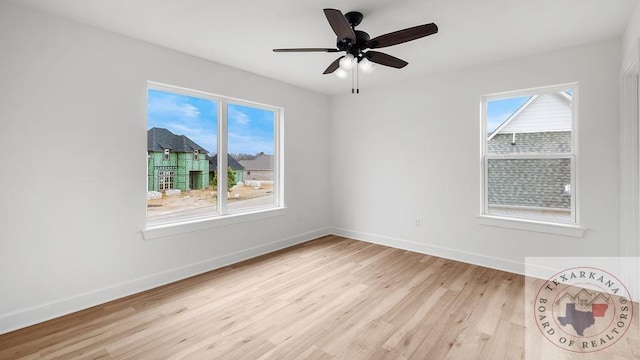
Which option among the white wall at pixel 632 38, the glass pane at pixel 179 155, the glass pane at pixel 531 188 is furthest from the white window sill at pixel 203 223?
the white wall at pixel 632 38

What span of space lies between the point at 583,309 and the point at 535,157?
163 centimetres

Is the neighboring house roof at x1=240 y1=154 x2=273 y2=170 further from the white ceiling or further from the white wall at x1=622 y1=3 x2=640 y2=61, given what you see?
the white wall at x1=622 y1=3 x2=640 y2=61

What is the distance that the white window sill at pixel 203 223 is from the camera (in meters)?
3.02

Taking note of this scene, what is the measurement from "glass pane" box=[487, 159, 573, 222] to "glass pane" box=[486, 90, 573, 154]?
164 mm

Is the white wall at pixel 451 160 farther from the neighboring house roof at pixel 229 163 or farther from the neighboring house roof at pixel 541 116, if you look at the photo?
the neighboring house roof at pixel 229 163

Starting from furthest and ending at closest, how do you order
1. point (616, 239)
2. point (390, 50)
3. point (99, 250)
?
point (390, 50), point (616, 239), point (99, 250)

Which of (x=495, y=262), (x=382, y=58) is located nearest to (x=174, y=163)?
(x=382, y=58)

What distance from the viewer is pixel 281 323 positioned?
7.61ft

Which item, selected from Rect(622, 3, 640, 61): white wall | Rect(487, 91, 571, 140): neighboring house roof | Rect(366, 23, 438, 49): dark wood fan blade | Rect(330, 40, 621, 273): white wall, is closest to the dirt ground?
Rect(330, 40, 621, 273): white wall

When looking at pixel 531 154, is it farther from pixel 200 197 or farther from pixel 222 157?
pixel 200 197

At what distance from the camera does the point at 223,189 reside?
3744mm

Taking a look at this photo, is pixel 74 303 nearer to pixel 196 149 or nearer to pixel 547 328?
pixel 196 149

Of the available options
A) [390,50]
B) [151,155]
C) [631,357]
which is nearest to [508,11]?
[390,50]

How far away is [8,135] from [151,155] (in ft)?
3.53
